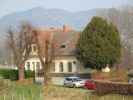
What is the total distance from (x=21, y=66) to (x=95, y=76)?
32.3 ft

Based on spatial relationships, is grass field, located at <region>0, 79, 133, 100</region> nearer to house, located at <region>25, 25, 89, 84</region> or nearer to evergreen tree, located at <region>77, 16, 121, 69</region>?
evergreen tree, located at <region>77, 16, 121, 69</region>

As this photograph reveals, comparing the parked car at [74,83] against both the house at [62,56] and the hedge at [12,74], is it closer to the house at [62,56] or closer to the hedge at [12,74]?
the hedge at [12,74]

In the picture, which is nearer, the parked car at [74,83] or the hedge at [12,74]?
the parked car at [74,83]

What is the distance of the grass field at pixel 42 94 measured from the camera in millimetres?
21359

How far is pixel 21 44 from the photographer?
62.8m

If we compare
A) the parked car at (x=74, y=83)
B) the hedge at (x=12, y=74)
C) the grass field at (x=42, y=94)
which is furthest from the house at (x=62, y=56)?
the grass field at (x=42, y=94)

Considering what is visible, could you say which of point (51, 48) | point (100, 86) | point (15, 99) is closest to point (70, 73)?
point (51, 48)

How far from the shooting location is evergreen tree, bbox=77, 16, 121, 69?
6228cm

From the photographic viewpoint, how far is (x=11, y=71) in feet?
216

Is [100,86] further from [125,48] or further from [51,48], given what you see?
[125,48]

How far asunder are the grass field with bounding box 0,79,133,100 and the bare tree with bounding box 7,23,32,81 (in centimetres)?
2392

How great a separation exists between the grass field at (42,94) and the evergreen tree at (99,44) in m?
24.1

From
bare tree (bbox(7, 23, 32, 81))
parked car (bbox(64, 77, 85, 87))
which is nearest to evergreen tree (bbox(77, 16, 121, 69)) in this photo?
bare tree (bbox(7, 23, 32, 81))

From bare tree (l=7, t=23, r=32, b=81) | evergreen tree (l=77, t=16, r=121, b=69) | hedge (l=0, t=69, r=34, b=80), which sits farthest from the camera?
hedge (l=0, t=69, r=34, b=80)
